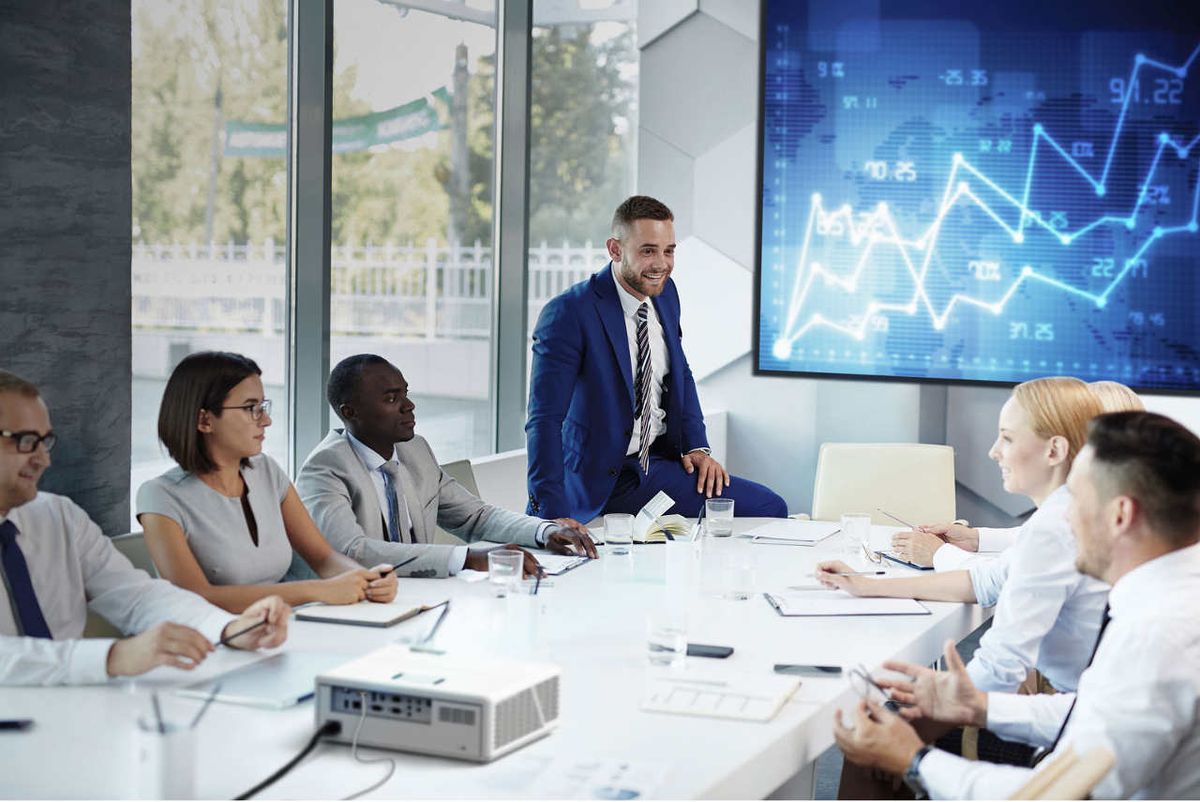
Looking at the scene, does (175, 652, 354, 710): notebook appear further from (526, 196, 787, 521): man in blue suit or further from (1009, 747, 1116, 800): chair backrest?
(526, 196, 787, 521): man in blue suit

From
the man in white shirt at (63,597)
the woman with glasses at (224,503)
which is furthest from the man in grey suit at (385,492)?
the man in white shirt at (63,597)

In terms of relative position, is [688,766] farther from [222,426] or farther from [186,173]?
[186,173]

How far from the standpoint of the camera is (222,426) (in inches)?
117

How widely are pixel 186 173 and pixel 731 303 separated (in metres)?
3.15

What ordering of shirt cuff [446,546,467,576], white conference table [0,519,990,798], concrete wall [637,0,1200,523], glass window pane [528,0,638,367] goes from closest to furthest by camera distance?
white conference table [0,519,990,798] < shirt cuff [446,546,467,576] < concrete wall [637,0,1200,523] < glass window pane [528,0,638,367]

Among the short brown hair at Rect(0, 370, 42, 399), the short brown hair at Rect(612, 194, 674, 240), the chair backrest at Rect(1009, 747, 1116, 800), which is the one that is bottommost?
the chair backrest at Rect(1009, 747, 1116, 800)

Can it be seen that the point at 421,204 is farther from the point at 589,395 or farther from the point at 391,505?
the point at 391,505

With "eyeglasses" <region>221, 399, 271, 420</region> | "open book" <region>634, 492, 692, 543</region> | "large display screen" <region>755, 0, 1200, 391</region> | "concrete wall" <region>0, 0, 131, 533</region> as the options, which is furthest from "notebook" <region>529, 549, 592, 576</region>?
"large display screen" <region>755, 0, 1200, 391</region>

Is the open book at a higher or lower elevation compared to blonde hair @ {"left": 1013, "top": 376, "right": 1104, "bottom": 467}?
lower

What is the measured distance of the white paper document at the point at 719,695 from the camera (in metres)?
2.05

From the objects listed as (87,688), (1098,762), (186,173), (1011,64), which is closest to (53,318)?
(186,173)

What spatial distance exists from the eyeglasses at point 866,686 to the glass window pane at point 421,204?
333 cm

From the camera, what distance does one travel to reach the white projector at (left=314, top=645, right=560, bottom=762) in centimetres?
178

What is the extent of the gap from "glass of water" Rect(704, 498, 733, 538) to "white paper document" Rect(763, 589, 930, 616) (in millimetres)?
542
